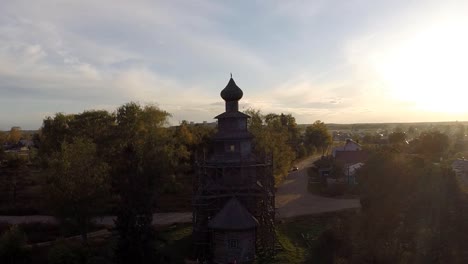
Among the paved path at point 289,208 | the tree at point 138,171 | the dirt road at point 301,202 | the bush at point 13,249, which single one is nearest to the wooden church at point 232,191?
the tree at point 138,171

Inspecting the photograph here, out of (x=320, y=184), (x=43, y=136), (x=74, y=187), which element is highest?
(x=43, y=136)

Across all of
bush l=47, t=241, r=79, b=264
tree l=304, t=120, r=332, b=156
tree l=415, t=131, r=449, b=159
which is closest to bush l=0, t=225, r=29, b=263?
bush l=47, t=241, r=79, b=264

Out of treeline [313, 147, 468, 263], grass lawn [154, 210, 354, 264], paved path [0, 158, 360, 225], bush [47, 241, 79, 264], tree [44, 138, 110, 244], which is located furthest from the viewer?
paved path [0, 158, 360, 225]

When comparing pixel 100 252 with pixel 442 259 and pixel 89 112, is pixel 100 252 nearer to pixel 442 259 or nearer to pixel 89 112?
pixel 442 259

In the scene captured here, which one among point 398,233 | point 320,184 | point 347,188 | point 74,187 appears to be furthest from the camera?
point 320,184

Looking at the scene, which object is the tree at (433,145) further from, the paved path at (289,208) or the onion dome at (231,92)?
the onion dome at (231,92)

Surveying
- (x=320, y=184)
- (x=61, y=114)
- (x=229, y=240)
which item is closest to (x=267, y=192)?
(x=229, y=240)

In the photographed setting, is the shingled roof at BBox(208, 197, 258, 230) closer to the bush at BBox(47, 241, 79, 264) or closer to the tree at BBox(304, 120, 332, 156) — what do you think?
the bush at BBox(47, 241, 79, 264)
